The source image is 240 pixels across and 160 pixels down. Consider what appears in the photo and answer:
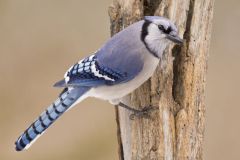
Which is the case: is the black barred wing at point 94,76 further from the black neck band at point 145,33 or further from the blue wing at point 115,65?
the black neck band at point 145,33

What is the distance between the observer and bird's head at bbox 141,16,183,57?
6.04ft

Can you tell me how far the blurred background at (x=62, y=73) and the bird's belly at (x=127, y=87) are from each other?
91cm

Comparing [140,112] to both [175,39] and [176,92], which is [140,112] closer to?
[176,92]

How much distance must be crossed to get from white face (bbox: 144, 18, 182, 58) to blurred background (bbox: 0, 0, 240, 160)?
96 centimetres

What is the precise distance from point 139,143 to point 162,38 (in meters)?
0.31

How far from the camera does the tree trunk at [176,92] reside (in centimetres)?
193

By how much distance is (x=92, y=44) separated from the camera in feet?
9.40

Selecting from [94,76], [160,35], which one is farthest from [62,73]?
[160,35]

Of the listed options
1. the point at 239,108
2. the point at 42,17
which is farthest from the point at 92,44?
the point at 239,108

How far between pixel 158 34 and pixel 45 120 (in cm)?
39

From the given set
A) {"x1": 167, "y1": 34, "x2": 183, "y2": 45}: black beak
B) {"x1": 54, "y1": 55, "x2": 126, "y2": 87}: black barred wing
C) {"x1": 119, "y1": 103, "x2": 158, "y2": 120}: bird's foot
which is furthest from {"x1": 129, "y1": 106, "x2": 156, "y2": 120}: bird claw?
{"x1": 167, "y1": 34, "x2": 183, "y2": 45}: black beak

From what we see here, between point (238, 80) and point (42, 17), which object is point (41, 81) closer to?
point (42, 17)

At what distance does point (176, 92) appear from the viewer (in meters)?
1.95

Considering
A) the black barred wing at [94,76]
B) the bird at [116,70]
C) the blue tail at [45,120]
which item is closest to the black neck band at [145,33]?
the bird at [116,70]
